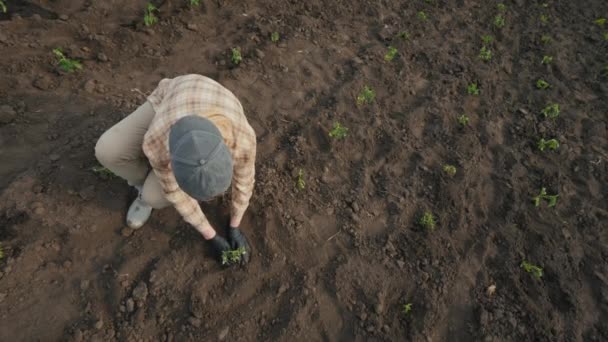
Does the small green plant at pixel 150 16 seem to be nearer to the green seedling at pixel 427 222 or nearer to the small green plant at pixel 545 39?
the green seedling at pixel 427 222

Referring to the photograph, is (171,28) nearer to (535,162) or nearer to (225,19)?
(225,19)

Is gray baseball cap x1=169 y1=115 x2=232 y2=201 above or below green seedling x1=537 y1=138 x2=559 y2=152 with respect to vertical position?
above

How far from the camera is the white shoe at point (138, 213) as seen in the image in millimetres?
2957

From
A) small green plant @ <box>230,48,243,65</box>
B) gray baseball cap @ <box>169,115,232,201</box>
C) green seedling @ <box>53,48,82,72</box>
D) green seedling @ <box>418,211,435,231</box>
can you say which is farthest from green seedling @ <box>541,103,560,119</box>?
green seedling @ <box>53,48,82,72</box>

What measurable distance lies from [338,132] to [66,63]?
2972 millimetres

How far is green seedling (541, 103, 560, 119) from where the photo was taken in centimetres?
437

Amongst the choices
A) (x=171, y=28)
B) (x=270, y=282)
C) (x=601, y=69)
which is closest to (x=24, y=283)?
(x=270, y=282)

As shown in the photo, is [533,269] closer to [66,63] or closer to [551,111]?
[551,111]

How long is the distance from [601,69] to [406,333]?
5.17m

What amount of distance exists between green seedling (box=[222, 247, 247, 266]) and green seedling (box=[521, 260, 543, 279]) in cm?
251

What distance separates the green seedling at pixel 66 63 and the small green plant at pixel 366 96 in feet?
10.4

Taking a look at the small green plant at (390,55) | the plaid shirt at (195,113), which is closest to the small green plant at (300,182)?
the plaid shirt at (195,113)

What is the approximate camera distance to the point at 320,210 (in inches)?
132

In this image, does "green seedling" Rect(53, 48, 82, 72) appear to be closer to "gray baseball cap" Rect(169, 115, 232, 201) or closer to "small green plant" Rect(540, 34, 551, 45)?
"gray baseball cap" Rect(169, 115, 232, 201)
